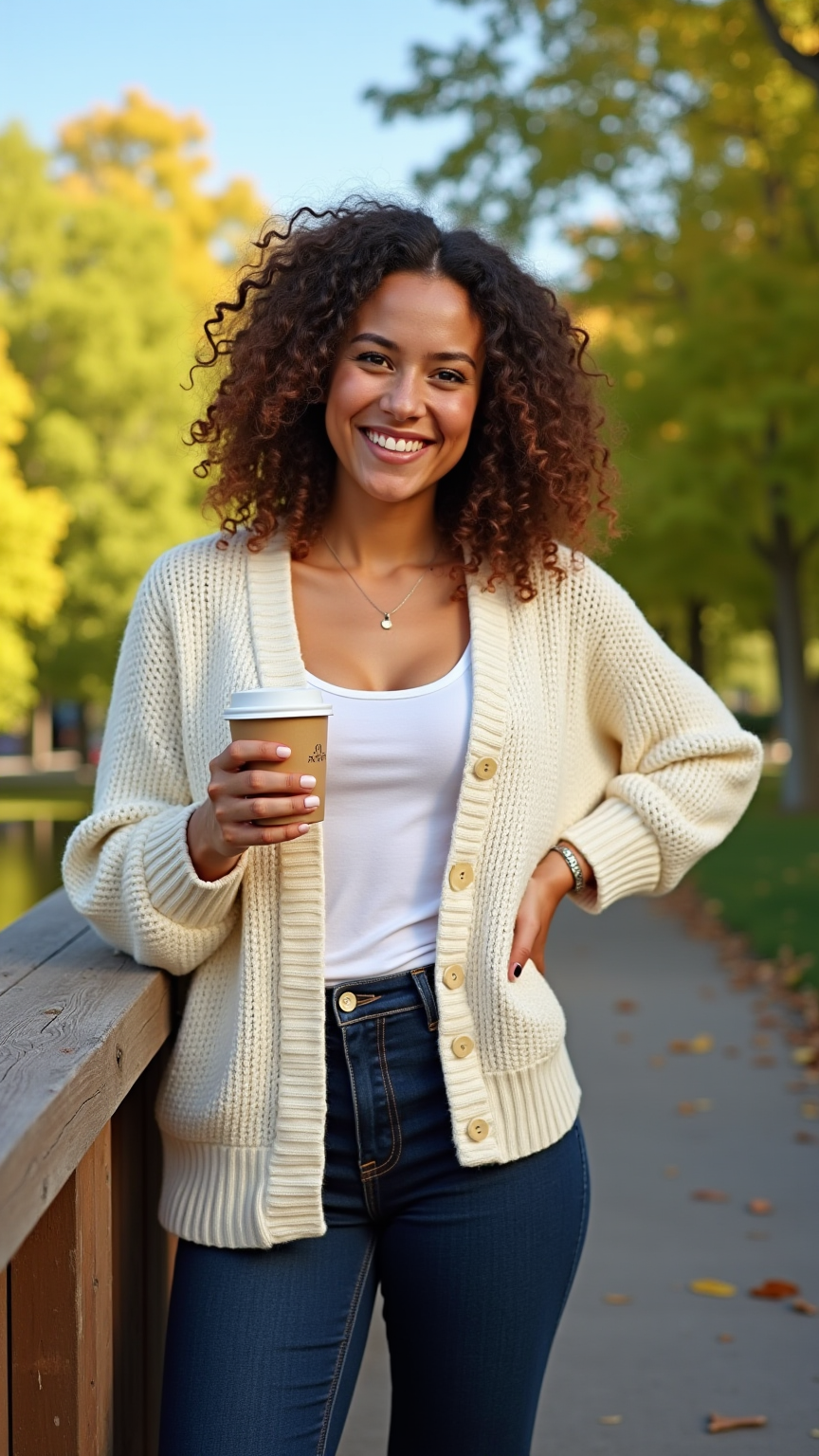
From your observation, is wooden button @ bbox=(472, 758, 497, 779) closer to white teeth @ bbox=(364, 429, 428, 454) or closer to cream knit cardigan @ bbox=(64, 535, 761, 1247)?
cream knit cardigan @ bbox=(64, 535, 761, 1247)

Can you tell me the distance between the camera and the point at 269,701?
2.19m

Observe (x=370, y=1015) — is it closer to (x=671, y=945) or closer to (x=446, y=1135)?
(x=446, y=1135)

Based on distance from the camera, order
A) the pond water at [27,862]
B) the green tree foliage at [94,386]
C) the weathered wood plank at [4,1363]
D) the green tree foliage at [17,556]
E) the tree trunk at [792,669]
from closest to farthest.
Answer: the weathered wood plank at [4,1363]
the pond water at [27,862]
the tree trunk at [792,669]
the green tree foliage at [17,556]
the green tree foliage at [94,386]

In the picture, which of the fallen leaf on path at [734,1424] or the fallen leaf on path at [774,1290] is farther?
the fallen leaf on path at [774,1290]

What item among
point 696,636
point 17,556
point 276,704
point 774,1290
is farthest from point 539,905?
point 696,636

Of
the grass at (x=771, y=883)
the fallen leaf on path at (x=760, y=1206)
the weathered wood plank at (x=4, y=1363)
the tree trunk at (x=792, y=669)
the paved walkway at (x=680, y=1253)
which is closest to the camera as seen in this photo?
the weathered wood plank at (x=4, y=1363)

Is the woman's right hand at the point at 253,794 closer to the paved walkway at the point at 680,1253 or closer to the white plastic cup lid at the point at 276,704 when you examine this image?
the white plastic cup lid at the point at 276,704

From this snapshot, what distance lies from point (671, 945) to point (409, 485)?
9.00 metres

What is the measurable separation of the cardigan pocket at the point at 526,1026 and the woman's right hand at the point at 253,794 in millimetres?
483

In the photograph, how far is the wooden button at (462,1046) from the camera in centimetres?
246

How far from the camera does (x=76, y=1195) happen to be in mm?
2164

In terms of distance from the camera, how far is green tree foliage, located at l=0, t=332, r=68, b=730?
26562 millimetres

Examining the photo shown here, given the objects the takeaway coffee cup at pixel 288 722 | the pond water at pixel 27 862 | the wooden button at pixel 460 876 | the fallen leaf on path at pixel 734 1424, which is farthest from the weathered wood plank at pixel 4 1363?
the pond water at pixel 27 862

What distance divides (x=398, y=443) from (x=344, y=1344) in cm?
137
